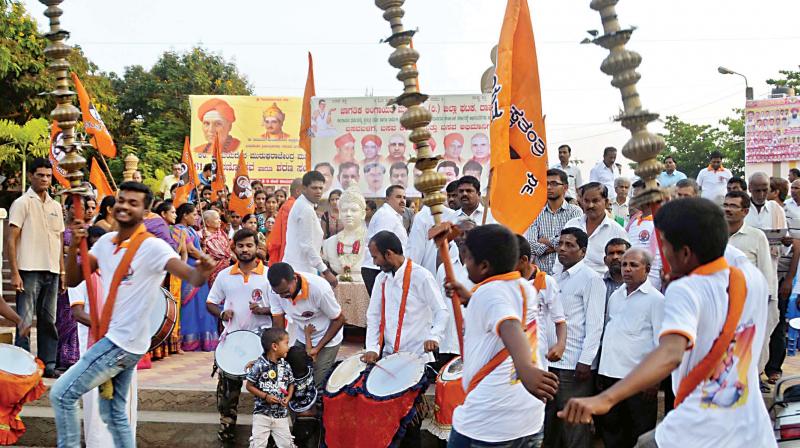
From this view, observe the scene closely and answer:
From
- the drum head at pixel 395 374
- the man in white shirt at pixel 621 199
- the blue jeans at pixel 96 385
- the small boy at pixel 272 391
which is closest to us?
the blue jeans at pixel 96 385

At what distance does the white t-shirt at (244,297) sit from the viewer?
859cm

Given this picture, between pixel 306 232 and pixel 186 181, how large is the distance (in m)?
7.38

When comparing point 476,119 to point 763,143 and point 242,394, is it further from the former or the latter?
point 763,143

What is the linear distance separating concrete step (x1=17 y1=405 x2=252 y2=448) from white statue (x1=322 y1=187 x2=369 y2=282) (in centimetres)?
289

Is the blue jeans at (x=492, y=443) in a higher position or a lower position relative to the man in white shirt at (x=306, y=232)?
lower

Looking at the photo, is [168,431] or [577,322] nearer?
[577,322]

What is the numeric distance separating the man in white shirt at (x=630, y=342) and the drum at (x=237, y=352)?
10.3 feet

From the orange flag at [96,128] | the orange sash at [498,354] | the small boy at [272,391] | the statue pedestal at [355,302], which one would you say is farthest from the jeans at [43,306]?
the orange sash at [498,354]

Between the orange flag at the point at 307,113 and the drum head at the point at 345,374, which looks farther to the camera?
the orange flag at the point at 307,113

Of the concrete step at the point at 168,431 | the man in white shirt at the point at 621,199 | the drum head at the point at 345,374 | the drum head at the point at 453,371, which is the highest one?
the man in white shirt at the point at 621,199

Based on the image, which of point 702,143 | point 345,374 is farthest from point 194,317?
point 702,143

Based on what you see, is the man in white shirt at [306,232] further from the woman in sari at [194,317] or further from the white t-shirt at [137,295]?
the white t-shirt at [137,295]

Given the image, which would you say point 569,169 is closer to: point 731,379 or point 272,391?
point 272,391

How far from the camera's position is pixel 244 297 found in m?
8.61
